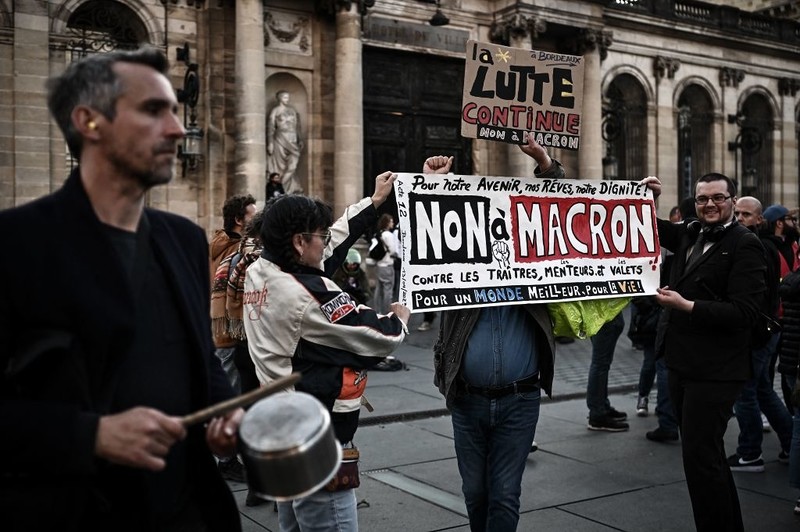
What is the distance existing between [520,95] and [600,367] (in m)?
4.39

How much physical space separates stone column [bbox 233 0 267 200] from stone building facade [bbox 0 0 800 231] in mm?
29

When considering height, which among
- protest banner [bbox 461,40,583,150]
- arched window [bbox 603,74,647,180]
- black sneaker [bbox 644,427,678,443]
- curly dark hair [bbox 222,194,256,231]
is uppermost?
arched window [bbox 603,74,647,180]

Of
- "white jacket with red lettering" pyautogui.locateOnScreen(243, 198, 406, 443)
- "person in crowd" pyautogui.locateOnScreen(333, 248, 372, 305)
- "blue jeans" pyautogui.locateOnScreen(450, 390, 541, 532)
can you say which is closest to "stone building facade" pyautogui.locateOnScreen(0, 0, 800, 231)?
"person in crowd" pyautogui.locateOnScreen(333, 248, 372, 305)

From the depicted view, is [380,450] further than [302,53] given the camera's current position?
No

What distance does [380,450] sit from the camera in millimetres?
7551

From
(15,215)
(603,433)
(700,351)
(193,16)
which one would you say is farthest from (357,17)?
(15,215)

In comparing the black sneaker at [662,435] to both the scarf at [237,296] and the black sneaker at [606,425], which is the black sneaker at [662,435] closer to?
the black sneaker at [606,425]

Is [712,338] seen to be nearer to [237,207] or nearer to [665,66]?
[237,207]

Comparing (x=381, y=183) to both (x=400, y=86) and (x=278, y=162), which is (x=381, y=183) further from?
(x=400, y=86)

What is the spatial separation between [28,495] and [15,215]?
716mm

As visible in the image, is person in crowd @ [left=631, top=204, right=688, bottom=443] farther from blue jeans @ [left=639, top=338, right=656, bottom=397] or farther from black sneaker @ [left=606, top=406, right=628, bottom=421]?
black sneaker @ [left=606, top=406, right=628, bottom=421]

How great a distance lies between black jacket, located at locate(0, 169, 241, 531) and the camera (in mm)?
2033

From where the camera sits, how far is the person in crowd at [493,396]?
4.19m

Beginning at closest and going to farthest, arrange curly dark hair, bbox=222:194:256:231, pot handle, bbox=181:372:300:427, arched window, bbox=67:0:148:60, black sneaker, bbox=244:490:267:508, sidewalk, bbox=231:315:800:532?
pot handle, bbox=181:372:300:427, sidewalk, bbox=231:315:800:532, black sneaker, bbox=244:490:267:508, curly dark hair, bbox=222:194:256:231, arched window, bbox=67:0:148:60
